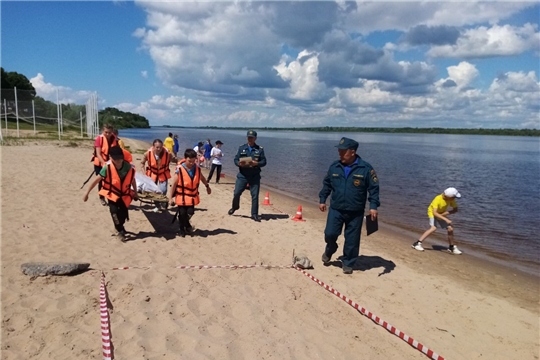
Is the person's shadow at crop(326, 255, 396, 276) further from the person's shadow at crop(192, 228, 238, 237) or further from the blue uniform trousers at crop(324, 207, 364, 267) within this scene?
the person's shadow at crop(192, 228, 238, 237)

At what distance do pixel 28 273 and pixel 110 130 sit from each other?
4315mm

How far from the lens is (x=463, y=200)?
18.0 metres

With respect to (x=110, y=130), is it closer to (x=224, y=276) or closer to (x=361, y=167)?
(x=224, y=276)

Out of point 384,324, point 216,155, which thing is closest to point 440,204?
point 384,324

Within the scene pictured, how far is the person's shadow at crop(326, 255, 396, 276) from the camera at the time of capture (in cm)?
715

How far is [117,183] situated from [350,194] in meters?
4.03

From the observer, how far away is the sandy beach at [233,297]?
398 cm

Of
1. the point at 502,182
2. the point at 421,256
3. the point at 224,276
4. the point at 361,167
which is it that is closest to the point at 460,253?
the point at 421,256

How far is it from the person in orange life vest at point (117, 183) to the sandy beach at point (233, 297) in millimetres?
634

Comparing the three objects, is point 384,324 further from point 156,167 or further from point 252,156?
point 156,167

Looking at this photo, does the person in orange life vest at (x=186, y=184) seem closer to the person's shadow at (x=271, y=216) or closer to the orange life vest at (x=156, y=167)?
the orange life vest at (x=156, y=167)

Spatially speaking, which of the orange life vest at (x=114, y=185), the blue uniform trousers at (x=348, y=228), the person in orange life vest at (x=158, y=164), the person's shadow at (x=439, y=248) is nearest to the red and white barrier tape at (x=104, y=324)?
the orange life vest at (x=114, y=185)

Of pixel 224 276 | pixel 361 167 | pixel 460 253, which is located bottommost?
pixel 460 253

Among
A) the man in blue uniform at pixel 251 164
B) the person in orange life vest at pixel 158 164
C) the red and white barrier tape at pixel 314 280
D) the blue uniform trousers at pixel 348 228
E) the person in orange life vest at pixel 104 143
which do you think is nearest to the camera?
the red and white barrier tape at pixel 314 280
